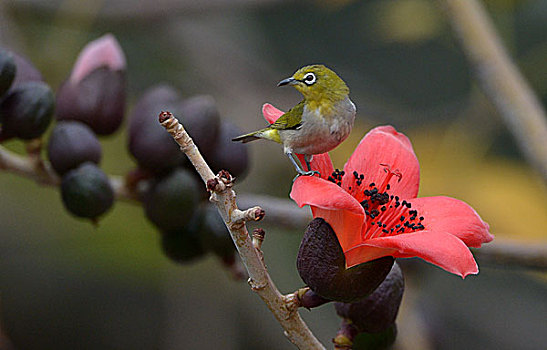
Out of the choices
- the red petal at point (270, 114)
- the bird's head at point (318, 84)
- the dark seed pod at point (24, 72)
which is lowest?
the dark seed pod at point (24, 72)

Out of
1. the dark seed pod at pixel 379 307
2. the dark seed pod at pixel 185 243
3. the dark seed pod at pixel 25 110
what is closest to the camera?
the dark seed pod at pixel 379 307

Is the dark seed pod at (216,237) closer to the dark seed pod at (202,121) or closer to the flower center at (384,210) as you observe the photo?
the dark seed pod at (202,121)

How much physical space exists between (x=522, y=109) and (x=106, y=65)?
51 cm

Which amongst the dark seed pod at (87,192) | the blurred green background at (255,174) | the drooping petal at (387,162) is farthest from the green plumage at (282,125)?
the blurred green background at (255,174)

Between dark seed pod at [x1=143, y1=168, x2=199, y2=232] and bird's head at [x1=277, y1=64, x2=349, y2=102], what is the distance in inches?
11.9

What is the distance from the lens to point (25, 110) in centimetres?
65

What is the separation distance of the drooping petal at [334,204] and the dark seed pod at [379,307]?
0.20ft

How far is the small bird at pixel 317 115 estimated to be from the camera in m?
0.42

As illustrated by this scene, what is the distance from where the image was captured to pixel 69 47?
4.69 feet

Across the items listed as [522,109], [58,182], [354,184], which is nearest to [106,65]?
[58,182]

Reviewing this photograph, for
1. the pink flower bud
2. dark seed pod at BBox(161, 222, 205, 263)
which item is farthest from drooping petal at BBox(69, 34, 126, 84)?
dark seed pod at BBox(161, 222, 205, 263)

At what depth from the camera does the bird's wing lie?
1.42 ft

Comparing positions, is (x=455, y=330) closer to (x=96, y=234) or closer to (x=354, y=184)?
(x=96, y=234)

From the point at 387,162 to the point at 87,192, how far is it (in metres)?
0.30
